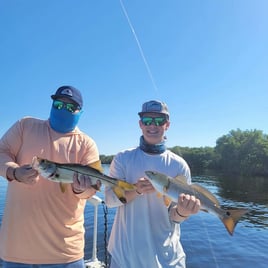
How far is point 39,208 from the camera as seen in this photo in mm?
3291

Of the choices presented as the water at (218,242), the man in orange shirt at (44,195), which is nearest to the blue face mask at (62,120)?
the man in orange shirt at (44,195)

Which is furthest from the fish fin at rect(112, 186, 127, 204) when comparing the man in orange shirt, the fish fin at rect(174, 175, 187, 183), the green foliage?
the green foliage

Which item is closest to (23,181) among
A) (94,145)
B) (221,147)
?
(94,145)

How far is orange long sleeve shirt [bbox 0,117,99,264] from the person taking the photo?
3217 mm

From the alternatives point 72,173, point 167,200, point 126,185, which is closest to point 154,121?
point 126,185

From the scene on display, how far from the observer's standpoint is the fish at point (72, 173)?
3.11 meters

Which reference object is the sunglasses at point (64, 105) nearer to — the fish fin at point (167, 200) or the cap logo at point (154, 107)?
the cap logo at point (154, 107)

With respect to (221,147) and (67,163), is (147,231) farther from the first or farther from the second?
(221,147)

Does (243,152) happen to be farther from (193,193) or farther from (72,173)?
(72,173)

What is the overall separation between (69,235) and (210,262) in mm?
10144

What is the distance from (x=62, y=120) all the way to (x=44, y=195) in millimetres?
908

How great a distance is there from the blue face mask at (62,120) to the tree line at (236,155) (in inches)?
2546

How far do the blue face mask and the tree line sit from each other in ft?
212

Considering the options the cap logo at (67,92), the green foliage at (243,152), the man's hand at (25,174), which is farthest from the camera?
the green foliage at (243,152)
